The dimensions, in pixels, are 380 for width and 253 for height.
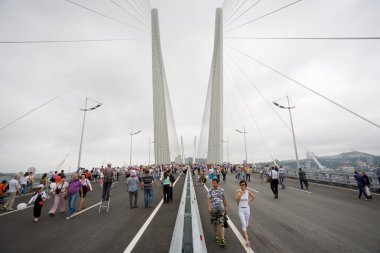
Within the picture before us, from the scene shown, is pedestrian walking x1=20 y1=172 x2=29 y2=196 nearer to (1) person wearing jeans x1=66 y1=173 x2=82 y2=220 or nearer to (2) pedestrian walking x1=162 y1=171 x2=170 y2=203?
(1) person wearing jeans x1=66 y1=173 x2=82 y2=220

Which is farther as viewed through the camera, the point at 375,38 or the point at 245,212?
the point at 375,38

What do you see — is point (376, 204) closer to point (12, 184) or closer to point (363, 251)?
point (363, 251)

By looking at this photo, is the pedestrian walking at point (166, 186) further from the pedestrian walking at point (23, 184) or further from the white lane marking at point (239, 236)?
the pedestrian walking at point (23, 184)

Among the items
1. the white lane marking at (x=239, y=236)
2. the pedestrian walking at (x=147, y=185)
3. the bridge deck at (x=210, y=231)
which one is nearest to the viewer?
the white lane marking at (x=239, y=236)

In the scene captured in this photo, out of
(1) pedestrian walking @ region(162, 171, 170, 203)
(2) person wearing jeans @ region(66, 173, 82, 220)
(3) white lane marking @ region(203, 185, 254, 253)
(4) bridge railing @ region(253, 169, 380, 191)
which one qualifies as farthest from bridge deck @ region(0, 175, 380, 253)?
(4) bridge railing @ region(253, 169, 380, 191)

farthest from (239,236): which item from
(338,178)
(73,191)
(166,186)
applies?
(338,178)

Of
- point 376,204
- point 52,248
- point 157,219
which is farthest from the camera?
point 376,204

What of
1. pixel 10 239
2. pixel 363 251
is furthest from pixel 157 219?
pixel 363 251

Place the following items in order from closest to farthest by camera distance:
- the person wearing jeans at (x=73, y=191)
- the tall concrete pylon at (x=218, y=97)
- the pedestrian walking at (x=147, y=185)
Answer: the person wearing jeans at (x=73, y=191) < the pedestrian walking at (x=147, y=185) < the tall concrete pylon at (x=218, y=97)

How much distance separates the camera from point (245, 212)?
523 centimetres

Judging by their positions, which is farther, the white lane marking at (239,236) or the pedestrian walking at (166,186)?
the pedestrian walking at (166,186)

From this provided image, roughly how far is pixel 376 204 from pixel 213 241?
383 inches

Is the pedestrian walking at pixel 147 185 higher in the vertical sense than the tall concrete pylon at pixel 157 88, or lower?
lower

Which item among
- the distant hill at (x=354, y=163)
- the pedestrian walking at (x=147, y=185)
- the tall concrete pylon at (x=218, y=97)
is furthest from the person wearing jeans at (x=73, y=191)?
the tall concrete pylon at (x=218, y=97)
